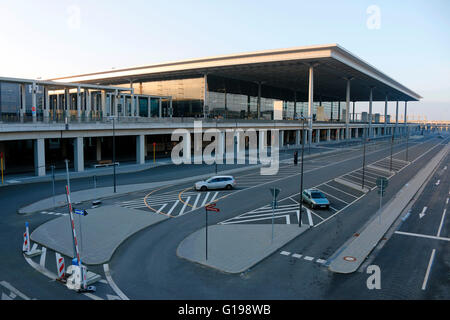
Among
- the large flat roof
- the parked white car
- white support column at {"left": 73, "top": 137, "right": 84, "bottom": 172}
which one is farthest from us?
the large flat roof

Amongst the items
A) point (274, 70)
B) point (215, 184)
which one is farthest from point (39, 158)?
point (274, 70)

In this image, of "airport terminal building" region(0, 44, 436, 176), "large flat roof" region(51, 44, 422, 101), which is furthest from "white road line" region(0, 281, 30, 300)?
"large flat roof" region(51, 44, 422, 101)

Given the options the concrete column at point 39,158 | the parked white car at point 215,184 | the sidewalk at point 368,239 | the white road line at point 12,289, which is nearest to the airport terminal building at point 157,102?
the concrete column at point 39,158

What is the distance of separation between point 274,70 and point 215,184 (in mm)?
56386

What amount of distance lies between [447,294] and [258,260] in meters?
6.79

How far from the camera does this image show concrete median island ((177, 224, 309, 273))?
14.4 m

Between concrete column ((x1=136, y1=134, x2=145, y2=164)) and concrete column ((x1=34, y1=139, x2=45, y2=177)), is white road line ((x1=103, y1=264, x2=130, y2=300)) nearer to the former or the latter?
concrete column ((x1=34, y1=139, x2=45, y2=177))

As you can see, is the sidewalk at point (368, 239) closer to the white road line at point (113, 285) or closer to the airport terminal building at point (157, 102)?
the white road line at point (113, 285)

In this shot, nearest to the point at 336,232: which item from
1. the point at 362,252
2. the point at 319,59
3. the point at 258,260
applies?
the point at 362,252

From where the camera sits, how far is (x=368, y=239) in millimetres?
17516

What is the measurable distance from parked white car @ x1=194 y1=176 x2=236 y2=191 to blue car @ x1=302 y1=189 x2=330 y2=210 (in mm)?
7437

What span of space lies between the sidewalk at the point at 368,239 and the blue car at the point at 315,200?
132 inches

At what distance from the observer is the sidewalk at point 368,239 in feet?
46.8
